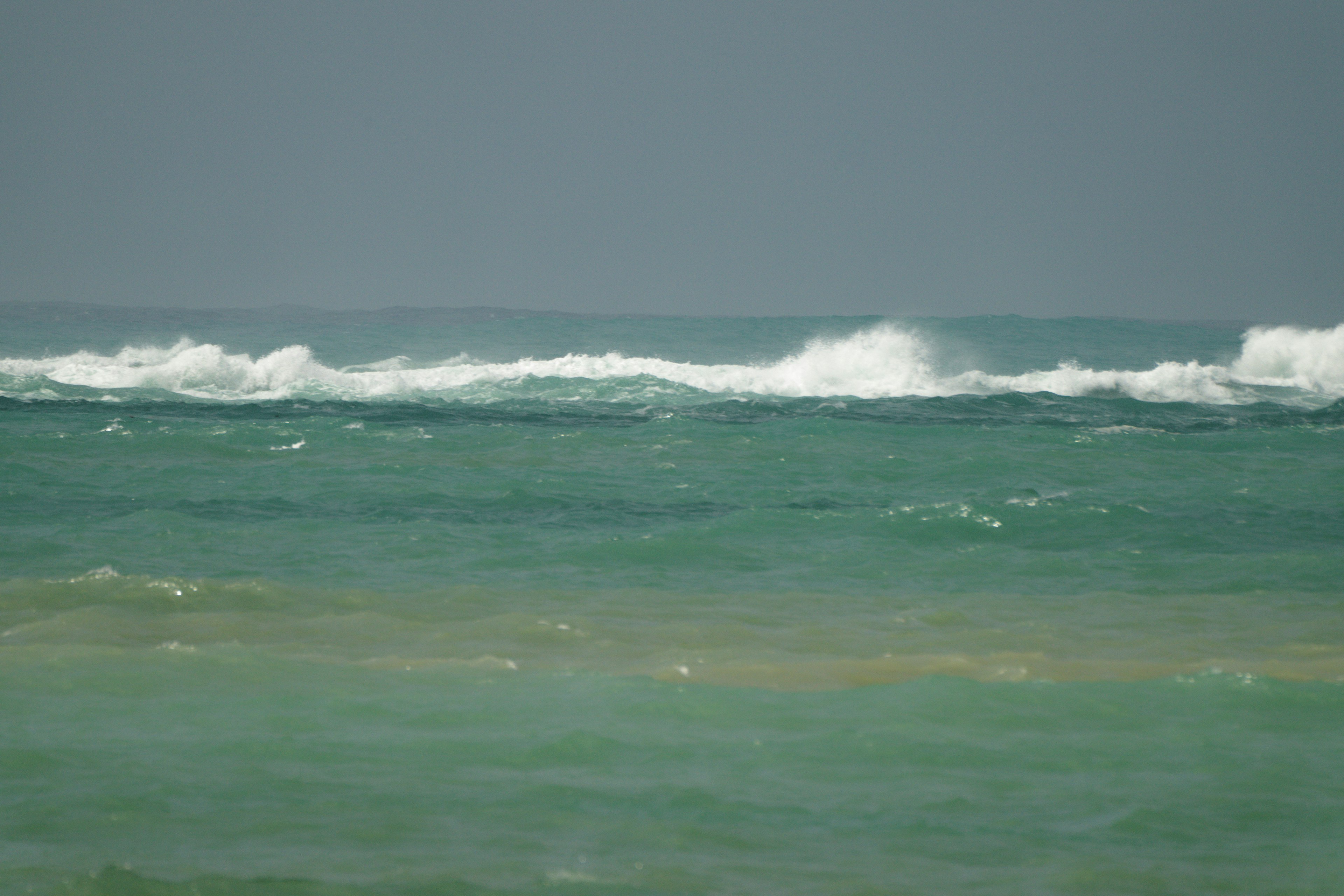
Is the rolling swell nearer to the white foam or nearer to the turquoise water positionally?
the turquoise water

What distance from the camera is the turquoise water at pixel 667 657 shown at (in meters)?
5.01

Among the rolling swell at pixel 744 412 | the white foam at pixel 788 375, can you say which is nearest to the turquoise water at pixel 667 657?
the rolling swell at pixel 744 412

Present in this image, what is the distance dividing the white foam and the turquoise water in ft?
25.0

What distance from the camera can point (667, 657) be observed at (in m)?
8.27

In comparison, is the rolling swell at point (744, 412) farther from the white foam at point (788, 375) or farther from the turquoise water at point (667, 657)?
the white foam at point (788, 375)

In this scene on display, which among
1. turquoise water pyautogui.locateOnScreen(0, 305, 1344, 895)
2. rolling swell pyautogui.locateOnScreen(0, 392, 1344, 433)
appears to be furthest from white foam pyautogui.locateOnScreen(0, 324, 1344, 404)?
turquoise water pyautogui.locateOnScreen(0, 305, 1344, 895)

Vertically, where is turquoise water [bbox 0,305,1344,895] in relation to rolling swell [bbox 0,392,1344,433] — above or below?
below

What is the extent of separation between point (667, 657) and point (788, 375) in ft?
80.9

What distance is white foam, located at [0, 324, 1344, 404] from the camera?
29.0 metres

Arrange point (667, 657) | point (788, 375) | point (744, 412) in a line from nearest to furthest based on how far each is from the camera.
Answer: point (667, 657) < point (744, 412) < point (788, 375)

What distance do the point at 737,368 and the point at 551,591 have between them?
79.0ft

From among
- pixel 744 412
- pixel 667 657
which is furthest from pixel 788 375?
pixel 667 657

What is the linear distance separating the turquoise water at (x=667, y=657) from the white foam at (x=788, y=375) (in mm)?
7622

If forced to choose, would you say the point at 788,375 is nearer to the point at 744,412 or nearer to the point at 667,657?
the point at 744,412
